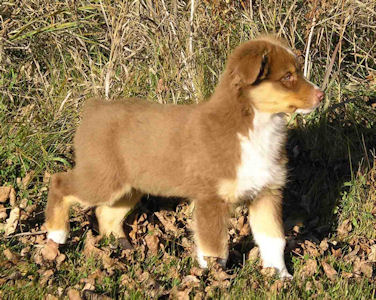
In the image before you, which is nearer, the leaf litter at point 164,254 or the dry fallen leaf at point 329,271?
the leaf litter at point 164,254

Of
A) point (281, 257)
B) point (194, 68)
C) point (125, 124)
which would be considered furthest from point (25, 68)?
point (281, 257)

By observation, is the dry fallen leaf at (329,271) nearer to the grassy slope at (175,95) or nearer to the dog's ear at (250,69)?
the grassy slope at (175,95)

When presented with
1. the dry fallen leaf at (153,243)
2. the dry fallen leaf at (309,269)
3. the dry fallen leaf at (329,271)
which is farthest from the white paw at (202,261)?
the dry fallen leaf at (329,271)

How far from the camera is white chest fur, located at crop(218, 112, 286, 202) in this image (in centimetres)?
477

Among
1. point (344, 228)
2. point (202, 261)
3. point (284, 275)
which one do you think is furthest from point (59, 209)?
point (344, 228)

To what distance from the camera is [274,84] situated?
4.73 m

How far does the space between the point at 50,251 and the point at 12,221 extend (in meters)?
0.59

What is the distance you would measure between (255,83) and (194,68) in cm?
193

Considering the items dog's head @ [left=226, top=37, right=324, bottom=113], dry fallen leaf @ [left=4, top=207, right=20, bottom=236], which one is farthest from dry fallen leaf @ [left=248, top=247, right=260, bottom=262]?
dry fallen leaf @ [left=4, top=207, right=20, bottom=236]

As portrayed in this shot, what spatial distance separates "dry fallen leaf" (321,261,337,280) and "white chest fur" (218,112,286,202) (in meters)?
0.78

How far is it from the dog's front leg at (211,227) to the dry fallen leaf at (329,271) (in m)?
0.77

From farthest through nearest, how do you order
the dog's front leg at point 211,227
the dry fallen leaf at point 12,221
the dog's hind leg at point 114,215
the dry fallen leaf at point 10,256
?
the dog's hind leg at point 114,215 → the dry fallen leaf at point 12,221 → the dry fallen leaf at point 10,256 → the dog's front leg at point 211,227

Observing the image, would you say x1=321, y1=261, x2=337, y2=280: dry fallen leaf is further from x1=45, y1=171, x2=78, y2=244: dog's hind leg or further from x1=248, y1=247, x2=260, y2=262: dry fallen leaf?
x1=45, y1=171, x2=78, y2=244: dog's hind leg

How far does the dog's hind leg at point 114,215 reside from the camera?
5742 millimetres
